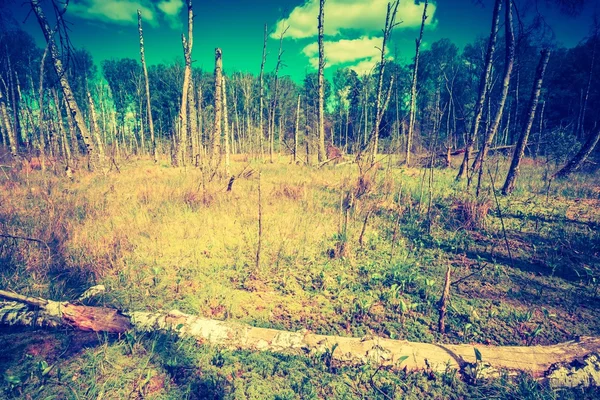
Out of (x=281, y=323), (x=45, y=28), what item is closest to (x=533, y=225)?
(x=281, y=323)

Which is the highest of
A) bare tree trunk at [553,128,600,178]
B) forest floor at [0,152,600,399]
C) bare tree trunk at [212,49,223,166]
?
bare tree trunk at [212,49,223,166]

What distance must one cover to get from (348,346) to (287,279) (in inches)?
61.3

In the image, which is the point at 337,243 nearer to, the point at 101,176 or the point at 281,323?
the point at 281,323

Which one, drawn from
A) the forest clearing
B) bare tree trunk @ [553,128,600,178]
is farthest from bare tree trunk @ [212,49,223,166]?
bare tree trunk @ [553,128,600,178]

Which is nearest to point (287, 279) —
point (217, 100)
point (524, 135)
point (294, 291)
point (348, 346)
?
point (294, 291)

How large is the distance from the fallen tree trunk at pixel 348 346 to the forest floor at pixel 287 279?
9cm

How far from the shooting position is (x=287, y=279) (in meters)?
A: 3.76

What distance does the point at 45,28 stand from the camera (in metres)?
7.48

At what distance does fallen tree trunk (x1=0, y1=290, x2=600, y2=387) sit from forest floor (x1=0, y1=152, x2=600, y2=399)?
0.29 ft

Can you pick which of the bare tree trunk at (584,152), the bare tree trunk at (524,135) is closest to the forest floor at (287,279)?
the bare tree trunk at (524,135)

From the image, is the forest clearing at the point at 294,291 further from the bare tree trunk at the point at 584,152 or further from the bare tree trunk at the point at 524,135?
the bare tree trunk at the point at 584,152

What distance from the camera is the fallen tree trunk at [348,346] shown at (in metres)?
2.09

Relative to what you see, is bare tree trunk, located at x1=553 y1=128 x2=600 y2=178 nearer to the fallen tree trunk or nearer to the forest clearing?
the forest clearing

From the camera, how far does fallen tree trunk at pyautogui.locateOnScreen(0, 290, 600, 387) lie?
6.87ft
